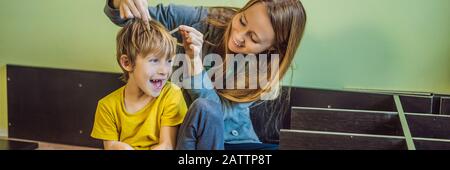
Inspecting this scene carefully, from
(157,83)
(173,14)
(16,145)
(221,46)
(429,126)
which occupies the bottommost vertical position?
(16,145)

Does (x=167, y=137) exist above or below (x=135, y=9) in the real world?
below

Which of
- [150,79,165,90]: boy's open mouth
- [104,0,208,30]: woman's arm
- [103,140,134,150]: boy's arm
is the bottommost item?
[103,140,134,150]: boy's arm

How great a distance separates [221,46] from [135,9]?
0.31 meters

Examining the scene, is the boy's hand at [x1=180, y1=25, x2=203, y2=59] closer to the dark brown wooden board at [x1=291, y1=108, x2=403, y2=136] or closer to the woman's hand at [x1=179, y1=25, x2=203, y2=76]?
the woman's hand at [x1=179, y1=25, x2=203, y2=76]

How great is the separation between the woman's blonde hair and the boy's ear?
0.98ft

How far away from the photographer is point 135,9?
2.12m

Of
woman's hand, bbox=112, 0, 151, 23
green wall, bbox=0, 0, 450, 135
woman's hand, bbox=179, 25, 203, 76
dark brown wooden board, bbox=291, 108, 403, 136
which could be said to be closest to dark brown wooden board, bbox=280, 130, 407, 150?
dark brown wooden board, bbox=291, 108, 403, 136

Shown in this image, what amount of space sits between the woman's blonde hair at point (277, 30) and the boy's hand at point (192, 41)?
6cm

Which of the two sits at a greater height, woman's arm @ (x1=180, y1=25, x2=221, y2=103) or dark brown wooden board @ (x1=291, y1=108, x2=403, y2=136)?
woman's arm @ (x1=180, y1=25, x2=221, y2=103)

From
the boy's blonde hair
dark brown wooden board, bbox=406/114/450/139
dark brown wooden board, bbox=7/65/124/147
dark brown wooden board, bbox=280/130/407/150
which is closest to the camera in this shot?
dark brown wooden board, bbox=280/130/407/150

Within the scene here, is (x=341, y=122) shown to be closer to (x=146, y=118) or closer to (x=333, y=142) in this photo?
(x=333, y=142)

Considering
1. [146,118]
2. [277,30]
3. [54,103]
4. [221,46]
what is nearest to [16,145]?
[54,103]

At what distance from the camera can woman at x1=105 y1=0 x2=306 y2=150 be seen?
205 centimetres
